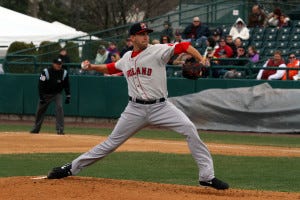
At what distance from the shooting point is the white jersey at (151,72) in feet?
33.0

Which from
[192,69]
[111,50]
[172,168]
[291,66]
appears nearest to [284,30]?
[291,66]

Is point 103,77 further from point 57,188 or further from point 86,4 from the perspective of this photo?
point 86,4

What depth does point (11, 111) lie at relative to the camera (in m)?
26.4

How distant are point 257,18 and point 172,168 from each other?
1431 cm

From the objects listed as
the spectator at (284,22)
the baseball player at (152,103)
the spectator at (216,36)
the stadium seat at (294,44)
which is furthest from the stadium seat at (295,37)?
the baseball player at (152,103)

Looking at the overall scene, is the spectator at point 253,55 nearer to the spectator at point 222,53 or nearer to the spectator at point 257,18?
the spectator at point 222,53

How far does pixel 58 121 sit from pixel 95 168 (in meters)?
6.97

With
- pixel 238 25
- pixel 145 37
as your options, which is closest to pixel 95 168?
pixel 145 37

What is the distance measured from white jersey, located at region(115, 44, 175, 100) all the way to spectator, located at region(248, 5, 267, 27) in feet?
55.7

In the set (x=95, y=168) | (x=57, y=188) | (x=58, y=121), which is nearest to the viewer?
(x=57, y=188)

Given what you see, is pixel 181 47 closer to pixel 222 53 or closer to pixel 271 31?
pixel 222 53

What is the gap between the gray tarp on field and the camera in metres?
21.5

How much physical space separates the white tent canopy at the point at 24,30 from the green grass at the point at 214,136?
9.05 m

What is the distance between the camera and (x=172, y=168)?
13336mm
